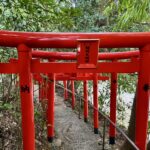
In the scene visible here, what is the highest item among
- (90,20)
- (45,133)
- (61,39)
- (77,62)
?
(61,39)

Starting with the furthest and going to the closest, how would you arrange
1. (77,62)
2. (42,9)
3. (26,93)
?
(42,9) < (26,93) < (77,62)

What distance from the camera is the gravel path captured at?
21.8ft

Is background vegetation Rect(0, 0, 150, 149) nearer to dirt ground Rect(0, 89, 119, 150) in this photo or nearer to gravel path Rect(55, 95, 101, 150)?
dirt ground Rect(0, 89, 119, 150)

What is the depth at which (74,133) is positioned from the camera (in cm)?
750

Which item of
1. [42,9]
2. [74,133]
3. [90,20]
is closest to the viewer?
[42,9]

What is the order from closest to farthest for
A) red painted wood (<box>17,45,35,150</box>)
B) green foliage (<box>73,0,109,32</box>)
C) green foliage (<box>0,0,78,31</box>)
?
red painted wood (<box>17,45,35,150</box>) → green foliage (<box>0,0,78,31</box>) → green foliage (<box>73,0,109,32</box>)

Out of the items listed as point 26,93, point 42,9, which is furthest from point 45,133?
point 26,93

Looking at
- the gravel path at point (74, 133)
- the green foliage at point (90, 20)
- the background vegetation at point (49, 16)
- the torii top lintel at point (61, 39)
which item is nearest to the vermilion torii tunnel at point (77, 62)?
the torii top lintel at point (61, 39)

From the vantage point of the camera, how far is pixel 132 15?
201 inches

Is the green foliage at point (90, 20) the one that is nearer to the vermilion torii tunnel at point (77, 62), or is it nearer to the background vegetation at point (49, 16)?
the background vegetation at point (49, 16)

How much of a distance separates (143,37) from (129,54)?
1.99 metres

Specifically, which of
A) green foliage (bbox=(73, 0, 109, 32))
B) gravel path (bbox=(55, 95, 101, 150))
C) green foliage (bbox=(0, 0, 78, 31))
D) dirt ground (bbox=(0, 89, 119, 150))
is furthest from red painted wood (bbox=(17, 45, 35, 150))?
green foliage (bbox=(73, 0, 109, 32))

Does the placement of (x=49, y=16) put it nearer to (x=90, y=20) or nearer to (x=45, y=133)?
(x=45, y=133)

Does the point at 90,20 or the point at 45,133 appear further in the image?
the point at 90,20
